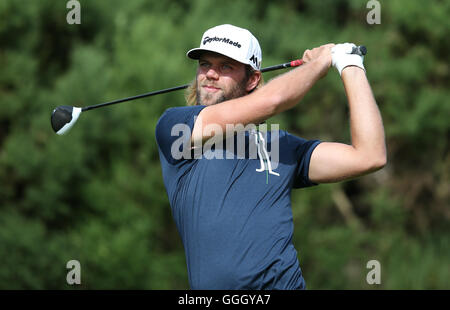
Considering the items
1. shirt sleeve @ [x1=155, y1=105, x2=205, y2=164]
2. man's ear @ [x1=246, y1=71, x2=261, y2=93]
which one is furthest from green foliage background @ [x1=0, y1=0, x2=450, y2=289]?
shirt sleeve @ [x1=155, y1=105, x2=205, y2=164]

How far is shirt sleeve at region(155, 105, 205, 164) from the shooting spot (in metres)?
2.94

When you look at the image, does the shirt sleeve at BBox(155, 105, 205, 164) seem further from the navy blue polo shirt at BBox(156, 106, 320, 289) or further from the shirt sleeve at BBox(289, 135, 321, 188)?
the shirt sleeve at BBox(289, 135, 321, 188)

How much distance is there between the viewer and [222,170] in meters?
2.93

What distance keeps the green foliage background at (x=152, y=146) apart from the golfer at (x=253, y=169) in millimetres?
8689

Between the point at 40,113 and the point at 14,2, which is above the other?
the point at 14,2

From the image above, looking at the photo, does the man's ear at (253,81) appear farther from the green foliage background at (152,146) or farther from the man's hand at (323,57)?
the green foliage background at (152,146)

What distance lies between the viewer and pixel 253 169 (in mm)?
2971

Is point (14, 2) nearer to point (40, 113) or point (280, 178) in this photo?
point (40, 113)

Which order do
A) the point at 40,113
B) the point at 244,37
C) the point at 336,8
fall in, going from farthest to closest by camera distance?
the point at 336,8
the point at 40,113
the point at 244,37

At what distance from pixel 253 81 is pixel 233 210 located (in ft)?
2.65

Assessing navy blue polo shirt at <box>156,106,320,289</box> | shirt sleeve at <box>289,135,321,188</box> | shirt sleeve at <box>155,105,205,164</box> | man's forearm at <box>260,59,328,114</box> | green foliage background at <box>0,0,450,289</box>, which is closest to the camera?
man's forearm at <box>260,59,328,114</box>

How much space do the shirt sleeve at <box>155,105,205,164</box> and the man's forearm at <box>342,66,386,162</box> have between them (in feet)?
2.09

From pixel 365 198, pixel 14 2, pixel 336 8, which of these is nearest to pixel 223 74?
pixel 14 2
